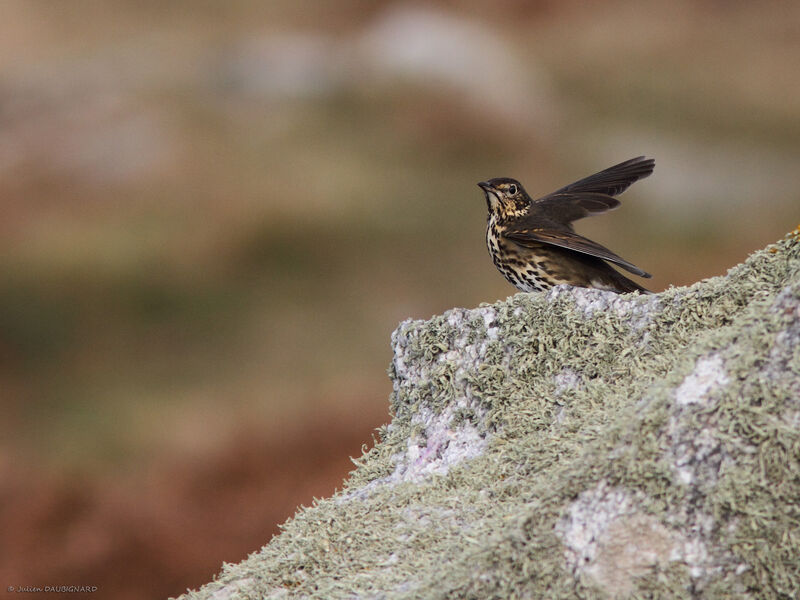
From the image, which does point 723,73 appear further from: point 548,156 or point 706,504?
point 706,504

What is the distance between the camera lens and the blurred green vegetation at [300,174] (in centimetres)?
1502

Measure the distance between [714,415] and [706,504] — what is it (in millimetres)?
222

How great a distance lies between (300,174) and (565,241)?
577 inches

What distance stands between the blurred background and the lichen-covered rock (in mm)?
7987

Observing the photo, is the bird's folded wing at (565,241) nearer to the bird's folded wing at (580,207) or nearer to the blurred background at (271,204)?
the bird's folded wing at (580,207)

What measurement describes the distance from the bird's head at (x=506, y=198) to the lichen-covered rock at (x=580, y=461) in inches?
93.4

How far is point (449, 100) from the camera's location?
73.4ft

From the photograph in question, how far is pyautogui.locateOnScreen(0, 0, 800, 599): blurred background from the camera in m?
14.0

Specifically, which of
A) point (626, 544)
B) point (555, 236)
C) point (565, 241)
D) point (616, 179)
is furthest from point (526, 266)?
point (626, 544)

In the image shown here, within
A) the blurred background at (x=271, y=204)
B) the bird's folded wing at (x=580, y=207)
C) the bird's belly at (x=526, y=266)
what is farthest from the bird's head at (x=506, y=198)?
the blurred background at (x=271, y=204)

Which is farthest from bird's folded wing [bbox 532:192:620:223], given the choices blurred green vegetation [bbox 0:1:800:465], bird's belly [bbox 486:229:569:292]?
blurred green vegetation [bbox 0:1:800:465]

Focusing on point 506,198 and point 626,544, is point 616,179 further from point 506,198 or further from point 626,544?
point 626,544

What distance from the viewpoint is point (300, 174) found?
764 inches

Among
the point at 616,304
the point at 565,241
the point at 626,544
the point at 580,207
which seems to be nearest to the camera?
the point at 626,544
